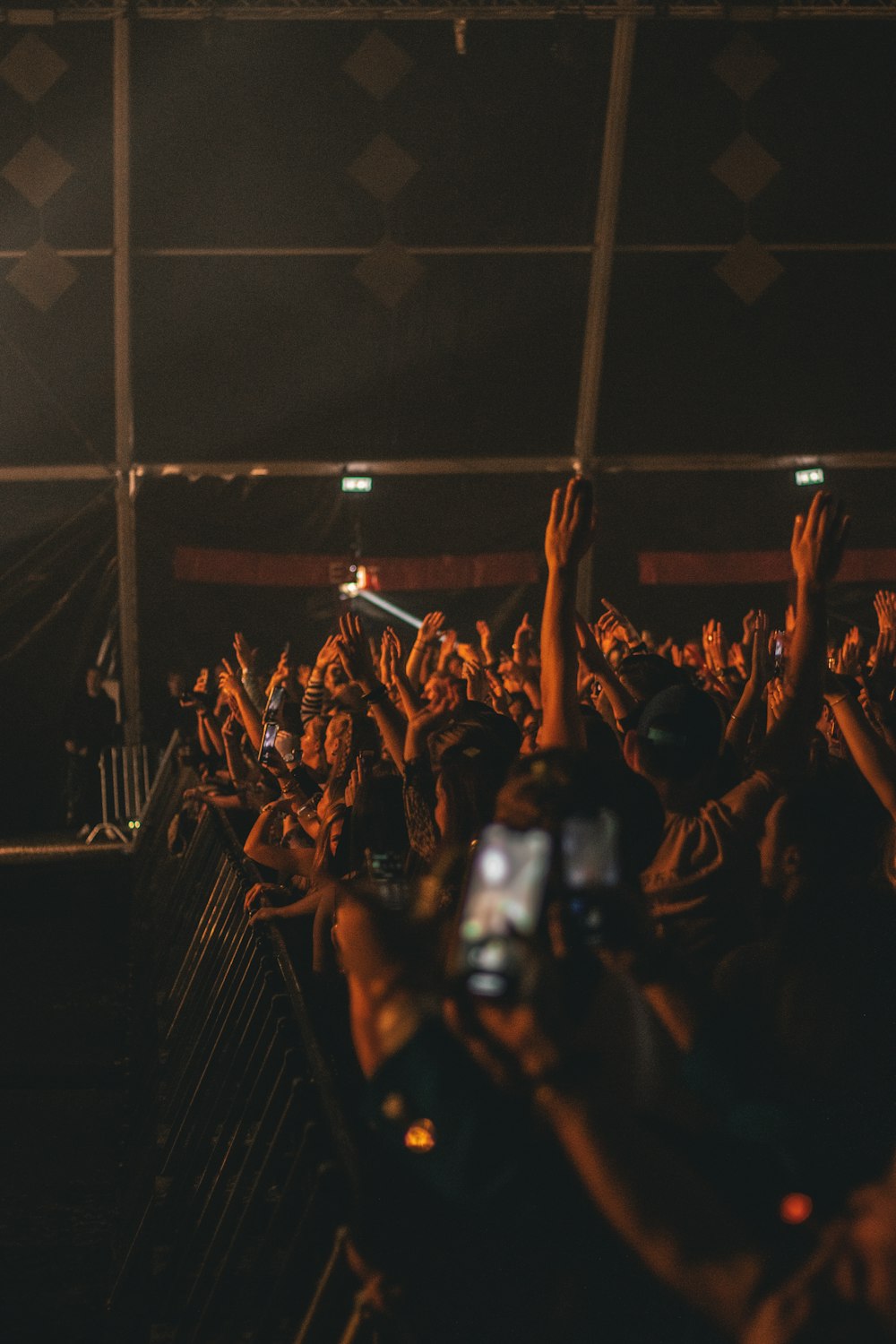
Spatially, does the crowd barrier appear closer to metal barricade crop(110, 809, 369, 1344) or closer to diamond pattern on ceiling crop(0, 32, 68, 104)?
metal barricade crop(110, 809, 369, 1344)

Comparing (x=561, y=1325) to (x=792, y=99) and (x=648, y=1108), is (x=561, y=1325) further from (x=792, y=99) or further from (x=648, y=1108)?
(x=792, y=99)

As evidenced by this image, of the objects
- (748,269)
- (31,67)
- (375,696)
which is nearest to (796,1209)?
(375,696)

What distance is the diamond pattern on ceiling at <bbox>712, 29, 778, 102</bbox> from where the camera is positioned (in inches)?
622

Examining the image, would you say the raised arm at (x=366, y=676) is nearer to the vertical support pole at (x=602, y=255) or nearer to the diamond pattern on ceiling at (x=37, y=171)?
the vertical support pole at (x=602, y=255)

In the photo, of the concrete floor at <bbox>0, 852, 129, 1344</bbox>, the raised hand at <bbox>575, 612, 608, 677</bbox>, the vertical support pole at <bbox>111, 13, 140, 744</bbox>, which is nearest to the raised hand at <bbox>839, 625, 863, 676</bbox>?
the raised hand at <bbox>575, 612, 608, 677</bbox>

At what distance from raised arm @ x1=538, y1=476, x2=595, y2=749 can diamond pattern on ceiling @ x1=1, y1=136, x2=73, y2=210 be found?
13.8 meters

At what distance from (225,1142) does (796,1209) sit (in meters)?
4.83

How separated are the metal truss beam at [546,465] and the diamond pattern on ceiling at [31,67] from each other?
406cm

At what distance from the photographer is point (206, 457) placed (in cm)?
1672

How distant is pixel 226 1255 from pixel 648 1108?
204cm

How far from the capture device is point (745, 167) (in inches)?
642

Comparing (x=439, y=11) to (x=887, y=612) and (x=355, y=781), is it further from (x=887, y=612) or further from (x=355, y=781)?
(x=355, y=781)

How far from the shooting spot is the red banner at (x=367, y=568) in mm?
16641

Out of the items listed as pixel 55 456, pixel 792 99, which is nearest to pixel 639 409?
pixel 792 99
